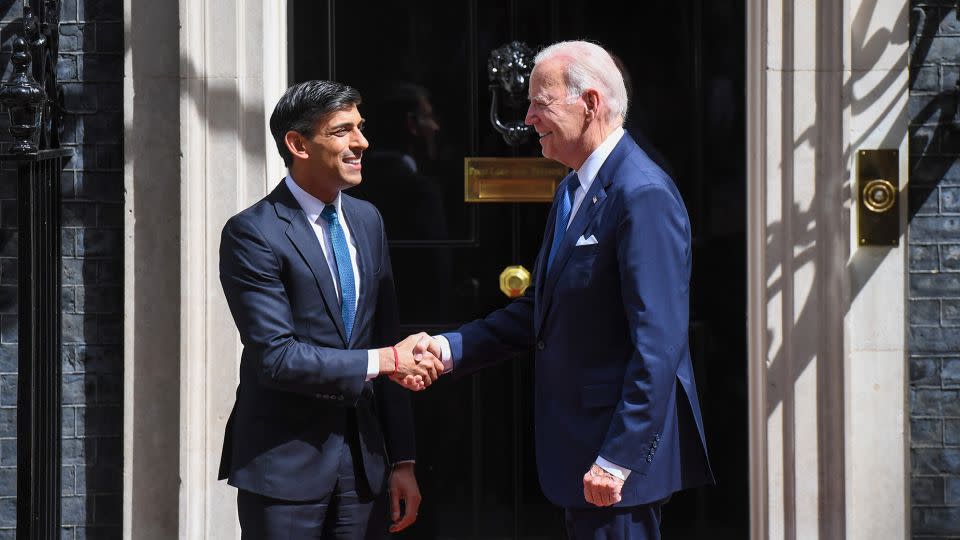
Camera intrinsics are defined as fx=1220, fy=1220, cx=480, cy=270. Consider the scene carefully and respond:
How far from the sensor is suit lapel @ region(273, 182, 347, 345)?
3271mm

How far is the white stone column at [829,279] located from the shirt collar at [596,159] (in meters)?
1.37

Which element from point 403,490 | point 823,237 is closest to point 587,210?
point 403,490

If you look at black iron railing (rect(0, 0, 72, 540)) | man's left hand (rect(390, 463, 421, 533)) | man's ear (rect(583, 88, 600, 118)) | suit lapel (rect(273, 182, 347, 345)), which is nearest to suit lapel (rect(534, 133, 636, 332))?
man's ear (rect(583, 88, 600, 118))

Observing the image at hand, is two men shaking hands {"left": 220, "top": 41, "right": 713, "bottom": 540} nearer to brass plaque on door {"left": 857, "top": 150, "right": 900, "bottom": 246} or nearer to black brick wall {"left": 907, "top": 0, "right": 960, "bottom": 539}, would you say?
brass plaque on door {"left": 857, "top": 150, "right": 900, "bottom": 246}

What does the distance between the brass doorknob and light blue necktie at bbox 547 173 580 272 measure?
4.41ft

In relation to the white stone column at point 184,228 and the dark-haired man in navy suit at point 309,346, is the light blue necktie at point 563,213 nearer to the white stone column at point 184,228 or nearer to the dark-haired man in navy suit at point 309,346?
the dark-haired man in navy suit at point 309,346

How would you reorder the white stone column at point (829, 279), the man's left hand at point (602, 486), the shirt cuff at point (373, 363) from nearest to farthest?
the man's left hand at point (602, 486), the shirt cuff at point (373, 363), the white stone column at point (829, 279)

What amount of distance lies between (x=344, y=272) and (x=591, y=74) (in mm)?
865

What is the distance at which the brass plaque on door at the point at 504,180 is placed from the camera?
4789mm

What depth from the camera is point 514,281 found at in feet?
15.6

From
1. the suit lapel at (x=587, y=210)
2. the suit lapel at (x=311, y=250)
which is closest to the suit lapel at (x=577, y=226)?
the suit lapel at (x=587, y=210)

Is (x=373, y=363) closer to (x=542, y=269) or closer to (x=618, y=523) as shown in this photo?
(x=542, y=269)

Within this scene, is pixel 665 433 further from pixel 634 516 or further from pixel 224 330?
pixel 224 330

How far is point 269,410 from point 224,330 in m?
1.19
